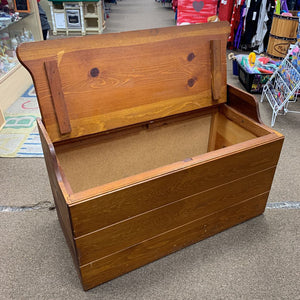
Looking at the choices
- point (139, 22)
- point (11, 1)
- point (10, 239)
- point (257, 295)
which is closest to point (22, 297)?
point (10, 239)

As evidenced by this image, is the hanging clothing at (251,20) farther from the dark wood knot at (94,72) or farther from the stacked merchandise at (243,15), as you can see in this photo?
the dark wood knot at (94,72)

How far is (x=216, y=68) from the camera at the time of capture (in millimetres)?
1625

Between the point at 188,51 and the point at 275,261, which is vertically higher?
the point at 188,51

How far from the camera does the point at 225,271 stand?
4.86 ft

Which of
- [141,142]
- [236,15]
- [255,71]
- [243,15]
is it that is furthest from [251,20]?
[141,142]

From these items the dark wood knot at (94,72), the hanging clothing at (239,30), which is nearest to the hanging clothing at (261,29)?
the hanging clothing at (239,30)

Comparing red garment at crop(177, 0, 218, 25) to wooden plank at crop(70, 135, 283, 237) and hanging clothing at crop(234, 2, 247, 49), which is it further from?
Result: wooden plank at crop(70, 135, 283, 237)

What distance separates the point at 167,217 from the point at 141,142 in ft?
1.67

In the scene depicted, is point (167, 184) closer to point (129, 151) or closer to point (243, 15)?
point (129, 151)

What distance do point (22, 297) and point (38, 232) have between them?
15.9 inches

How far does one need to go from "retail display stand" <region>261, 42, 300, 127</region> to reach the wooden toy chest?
4.28ft

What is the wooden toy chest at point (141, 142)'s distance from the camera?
1198 mm

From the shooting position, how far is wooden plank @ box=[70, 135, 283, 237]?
1.12m

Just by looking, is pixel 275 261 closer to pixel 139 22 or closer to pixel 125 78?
pixel 125 78
